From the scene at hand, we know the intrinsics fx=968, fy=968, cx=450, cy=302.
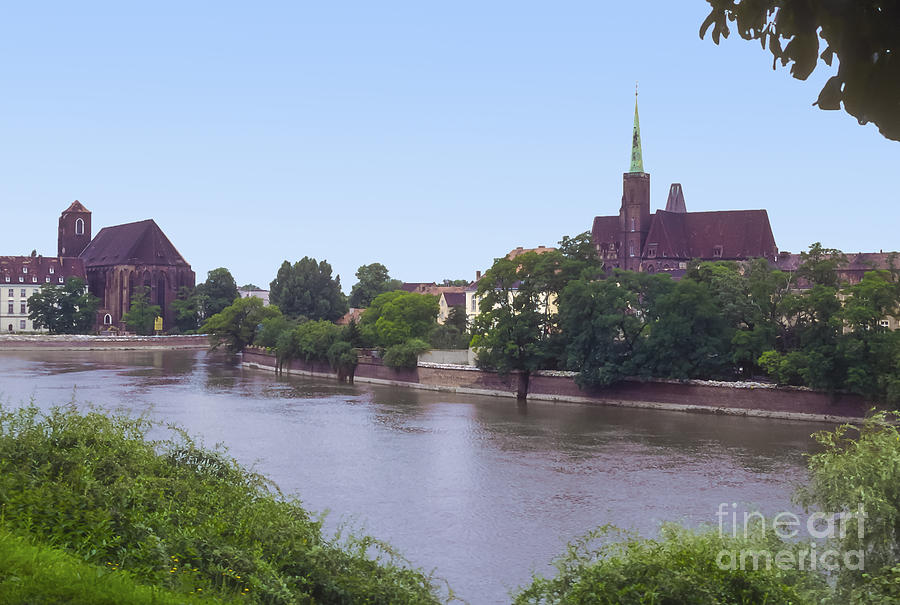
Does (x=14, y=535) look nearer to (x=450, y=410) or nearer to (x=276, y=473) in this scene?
(x=276, y=473)

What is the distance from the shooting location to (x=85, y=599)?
28.2ft

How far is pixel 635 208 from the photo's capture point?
96.6 metres

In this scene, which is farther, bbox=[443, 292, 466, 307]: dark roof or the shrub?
bbox=[443, 292, 466, 307]: dark roof

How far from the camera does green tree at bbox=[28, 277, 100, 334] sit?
378 feet

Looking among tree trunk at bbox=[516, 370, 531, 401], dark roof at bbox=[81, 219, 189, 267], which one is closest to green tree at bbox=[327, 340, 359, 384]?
tree trunk at bbox=[516, 370, 531, 401]

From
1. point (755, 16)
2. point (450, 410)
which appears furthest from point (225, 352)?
point (755, 16)

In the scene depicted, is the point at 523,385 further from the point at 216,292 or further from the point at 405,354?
the point at 216,292

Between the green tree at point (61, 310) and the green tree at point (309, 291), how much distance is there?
30.1m

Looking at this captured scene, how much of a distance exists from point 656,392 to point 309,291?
182 ft

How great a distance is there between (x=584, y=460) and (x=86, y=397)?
27381mm

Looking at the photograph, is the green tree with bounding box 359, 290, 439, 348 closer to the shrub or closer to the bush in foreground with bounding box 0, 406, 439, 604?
the shrub

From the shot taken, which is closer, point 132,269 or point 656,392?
point 656,392

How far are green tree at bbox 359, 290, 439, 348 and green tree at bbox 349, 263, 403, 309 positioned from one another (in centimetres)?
5195

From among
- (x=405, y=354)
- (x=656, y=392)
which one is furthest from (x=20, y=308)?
(x=656, y=392)
